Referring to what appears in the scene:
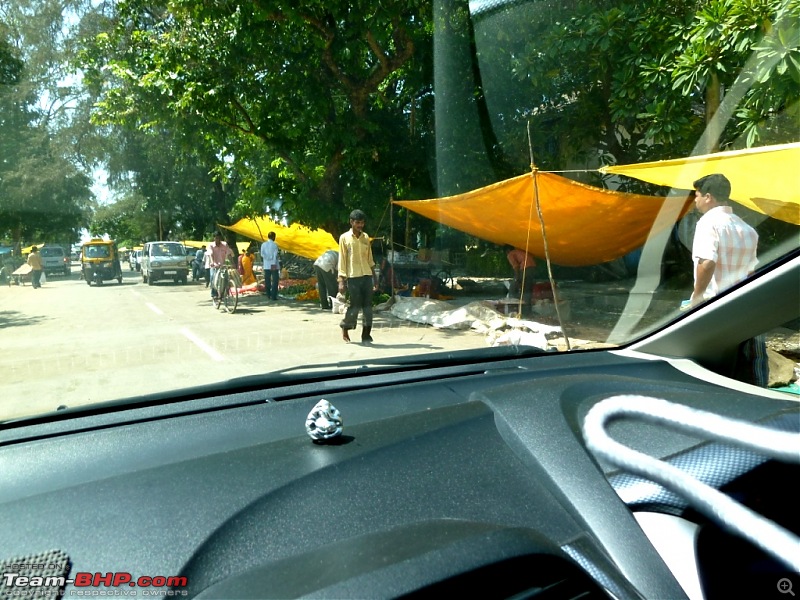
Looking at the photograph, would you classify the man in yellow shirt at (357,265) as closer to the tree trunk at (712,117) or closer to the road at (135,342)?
the road at (135,342)

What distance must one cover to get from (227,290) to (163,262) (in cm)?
100

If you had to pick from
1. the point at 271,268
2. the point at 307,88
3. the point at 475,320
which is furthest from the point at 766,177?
the point at 271,268

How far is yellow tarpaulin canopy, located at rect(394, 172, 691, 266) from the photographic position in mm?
7848

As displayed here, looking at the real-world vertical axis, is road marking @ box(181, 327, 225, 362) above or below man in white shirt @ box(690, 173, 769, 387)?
below

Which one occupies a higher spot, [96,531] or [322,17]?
[322,17]

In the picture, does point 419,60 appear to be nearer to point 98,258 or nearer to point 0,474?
point 98,258

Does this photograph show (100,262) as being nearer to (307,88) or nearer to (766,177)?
(766,177)

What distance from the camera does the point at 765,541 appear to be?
3.67 feet

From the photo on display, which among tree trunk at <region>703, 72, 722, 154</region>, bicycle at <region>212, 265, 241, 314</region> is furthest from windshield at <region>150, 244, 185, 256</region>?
tree trunk at <region>703, 72, 722, 154</region>

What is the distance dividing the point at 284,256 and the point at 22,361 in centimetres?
1987

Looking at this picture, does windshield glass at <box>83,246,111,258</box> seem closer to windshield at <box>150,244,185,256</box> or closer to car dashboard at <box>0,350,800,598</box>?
windshield at <box>150,244,185,256</box>

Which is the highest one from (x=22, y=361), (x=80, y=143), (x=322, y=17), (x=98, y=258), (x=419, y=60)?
(x=322, y=17)

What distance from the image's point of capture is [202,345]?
207 inches

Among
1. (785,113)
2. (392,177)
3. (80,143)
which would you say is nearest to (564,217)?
(785,113)
